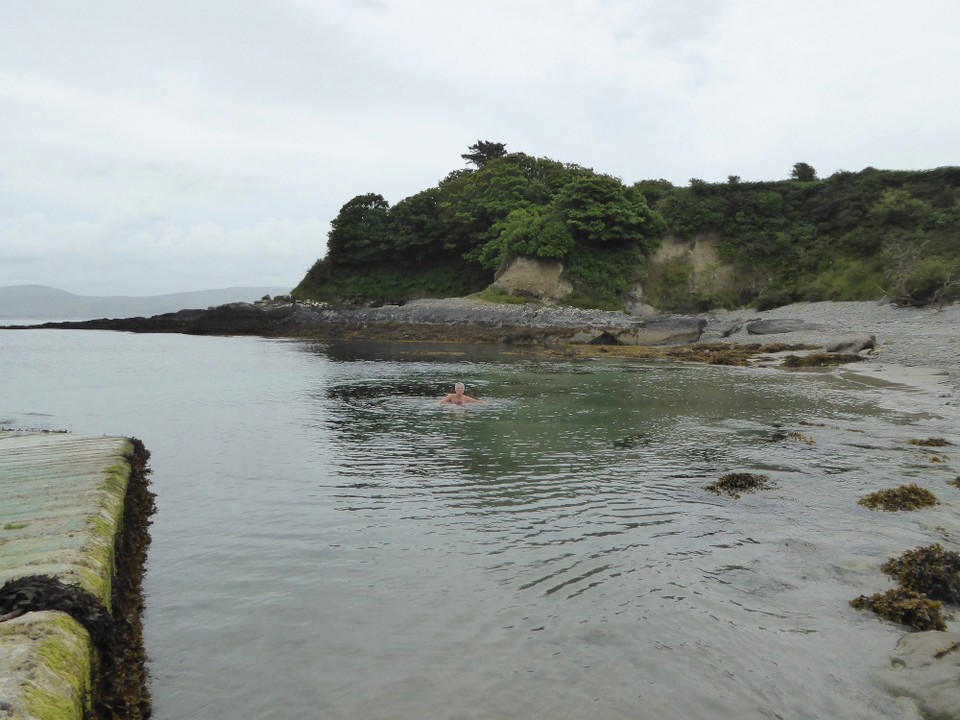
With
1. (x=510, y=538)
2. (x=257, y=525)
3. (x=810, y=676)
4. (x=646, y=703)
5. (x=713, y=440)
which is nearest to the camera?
(x=646, y=703)

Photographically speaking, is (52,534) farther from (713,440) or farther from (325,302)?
(325,302)

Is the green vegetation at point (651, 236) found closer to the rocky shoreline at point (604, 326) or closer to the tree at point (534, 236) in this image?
the tree at point (534, 236)

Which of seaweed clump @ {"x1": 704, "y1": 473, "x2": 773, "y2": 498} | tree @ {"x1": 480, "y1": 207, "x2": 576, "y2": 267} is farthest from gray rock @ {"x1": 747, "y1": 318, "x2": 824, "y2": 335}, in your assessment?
seaweed clump @ {"x1": 704, "y1": 473, "x2": 773, "y2": 498}

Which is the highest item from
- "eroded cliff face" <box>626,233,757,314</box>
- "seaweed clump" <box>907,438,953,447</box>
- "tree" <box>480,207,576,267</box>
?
"tree" <box>480,207,576,267</box>

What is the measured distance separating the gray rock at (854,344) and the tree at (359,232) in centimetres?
4779

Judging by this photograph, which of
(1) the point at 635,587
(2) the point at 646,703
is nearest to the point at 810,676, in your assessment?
(2) the point at 646,703

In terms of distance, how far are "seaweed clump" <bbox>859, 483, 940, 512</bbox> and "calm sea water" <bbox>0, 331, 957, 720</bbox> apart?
25cm

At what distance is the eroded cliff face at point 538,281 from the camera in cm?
5556

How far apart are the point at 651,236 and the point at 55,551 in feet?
183

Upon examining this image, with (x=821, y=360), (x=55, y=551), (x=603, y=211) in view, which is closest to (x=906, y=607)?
(x=55, y=551)

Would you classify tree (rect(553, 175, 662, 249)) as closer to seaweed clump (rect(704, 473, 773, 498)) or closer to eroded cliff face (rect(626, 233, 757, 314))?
eroded cliff face (rect(626, 233, 757, 314))

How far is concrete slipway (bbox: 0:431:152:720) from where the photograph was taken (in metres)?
4.04

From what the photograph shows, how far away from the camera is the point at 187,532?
29.3 feet

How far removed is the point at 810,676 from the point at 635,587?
203 cm
